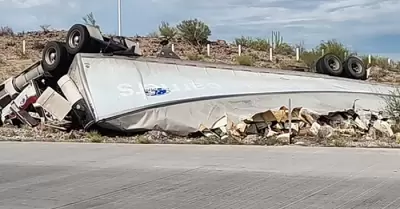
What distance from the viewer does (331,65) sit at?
25266 mm

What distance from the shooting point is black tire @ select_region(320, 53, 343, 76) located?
24875 millimetres

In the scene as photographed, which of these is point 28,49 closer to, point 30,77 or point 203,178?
point 30,77

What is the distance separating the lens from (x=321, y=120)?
18.6 m

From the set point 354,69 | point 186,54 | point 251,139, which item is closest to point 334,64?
point 354,69

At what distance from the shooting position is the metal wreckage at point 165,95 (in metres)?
18.2

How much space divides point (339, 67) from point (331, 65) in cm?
34

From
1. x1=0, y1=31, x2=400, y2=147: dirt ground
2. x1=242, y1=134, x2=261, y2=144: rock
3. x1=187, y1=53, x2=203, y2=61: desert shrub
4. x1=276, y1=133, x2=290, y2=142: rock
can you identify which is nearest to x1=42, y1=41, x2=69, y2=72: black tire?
x1=0, y1=31, x2=400, y2=147: dirt ground

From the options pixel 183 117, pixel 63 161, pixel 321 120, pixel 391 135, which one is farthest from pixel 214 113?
pixel 63 161

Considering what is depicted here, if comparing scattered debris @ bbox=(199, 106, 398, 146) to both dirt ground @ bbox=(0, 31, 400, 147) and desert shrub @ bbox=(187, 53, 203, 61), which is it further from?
desert shrub @ bbox=(187, 53, 203, 61)

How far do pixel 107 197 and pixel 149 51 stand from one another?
2862 centimetres

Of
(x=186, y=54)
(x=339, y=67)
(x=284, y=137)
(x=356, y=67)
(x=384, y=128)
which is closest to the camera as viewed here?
(x=284, y=137)

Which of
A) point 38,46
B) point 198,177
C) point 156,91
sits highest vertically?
point 38,46

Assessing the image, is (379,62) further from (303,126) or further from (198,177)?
(198,177)

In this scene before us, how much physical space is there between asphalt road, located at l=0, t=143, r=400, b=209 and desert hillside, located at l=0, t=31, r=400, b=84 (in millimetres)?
19599
